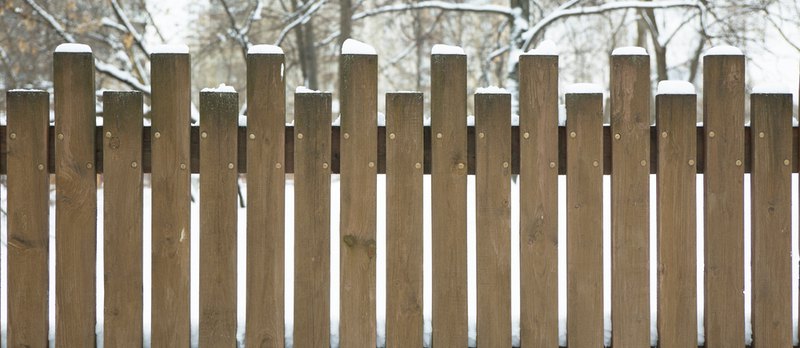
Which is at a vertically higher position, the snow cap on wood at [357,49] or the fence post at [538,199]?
the snow cap on wood at [357,49]

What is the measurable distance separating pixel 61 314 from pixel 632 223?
2181mm

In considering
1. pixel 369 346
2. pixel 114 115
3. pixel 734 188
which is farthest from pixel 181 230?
pixel 734 188

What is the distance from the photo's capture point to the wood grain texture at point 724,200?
2637 mm

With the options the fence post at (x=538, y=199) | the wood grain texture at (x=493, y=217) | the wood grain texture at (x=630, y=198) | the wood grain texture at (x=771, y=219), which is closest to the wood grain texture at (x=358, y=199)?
the wood grain texture at (x=493, y=217)

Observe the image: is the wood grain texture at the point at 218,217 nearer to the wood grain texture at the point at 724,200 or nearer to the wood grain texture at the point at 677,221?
the wood grain texture at the point at 677,221

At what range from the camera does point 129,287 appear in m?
2.63

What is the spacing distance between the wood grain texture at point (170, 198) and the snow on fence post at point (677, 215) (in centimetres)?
179

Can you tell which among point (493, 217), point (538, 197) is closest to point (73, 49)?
point (493, 217)

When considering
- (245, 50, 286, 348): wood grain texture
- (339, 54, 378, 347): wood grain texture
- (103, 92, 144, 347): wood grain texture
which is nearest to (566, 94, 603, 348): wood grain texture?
(339, 54, 378, 347): wood grain texture

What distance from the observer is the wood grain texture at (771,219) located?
264 cm

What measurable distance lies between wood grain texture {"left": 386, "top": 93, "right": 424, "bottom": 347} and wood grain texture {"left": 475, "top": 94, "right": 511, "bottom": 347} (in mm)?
225

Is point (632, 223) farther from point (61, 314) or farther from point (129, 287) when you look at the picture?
point (61, 314)

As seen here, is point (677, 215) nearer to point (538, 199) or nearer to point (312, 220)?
point (538, 199)

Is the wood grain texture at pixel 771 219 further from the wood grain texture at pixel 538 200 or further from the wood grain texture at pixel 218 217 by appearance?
the wood grain texture at pixel 218 217
